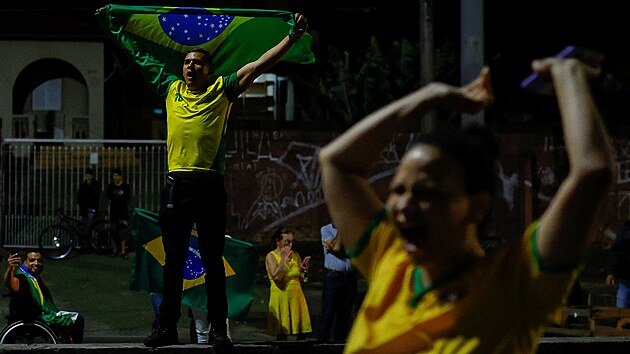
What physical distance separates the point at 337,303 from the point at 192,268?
2.59 m

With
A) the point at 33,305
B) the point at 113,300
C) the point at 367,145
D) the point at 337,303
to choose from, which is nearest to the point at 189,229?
the point at 33,305

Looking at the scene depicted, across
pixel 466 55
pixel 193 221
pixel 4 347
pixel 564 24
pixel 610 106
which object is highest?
pixel 564 24

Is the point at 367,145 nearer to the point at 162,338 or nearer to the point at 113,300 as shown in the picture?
the point at 162,338

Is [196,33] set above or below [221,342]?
above

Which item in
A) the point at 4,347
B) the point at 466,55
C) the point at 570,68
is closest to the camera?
the point at 570,68

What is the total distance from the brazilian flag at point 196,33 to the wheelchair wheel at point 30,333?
307 centimetres

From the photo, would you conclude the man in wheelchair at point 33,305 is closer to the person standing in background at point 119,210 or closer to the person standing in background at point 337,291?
the person standing in background at point 337,291

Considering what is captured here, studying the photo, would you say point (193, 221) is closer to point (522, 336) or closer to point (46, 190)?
point (522, 336)

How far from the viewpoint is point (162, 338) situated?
692cm

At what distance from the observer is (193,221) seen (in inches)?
280

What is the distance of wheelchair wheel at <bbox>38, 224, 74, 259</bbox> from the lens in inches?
721

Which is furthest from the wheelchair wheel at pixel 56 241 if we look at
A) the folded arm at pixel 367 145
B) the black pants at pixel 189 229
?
the folded arm at pixel 367 145

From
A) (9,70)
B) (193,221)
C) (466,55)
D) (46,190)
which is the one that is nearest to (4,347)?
(193,221)

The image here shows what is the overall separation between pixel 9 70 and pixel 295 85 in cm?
695
